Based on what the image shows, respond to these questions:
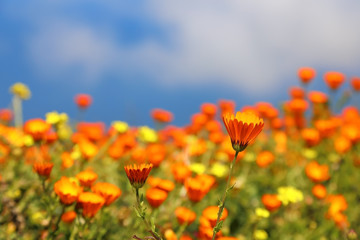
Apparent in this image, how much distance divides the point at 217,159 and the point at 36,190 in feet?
5.39

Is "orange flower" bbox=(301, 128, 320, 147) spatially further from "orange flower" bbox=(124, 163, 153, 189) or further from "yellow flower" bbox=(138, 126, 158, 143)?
"orange flower" bbox=(124, 163, 153, 189)

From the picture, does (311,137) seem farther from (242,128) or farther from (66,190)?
(242,128)

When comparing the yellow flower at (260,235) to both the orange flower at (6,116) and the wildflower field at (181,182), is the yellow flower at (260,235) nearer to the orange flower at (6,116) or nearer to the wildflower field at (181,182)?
the wildflower field at (181,182)

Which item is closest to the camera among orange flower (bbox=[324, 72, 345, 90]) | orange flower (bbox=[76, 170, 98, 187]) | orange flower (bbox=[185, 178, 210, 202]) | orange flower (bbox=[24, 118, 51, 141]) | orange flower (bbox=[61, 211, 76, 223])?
orange flower (bbox=[76, 170, 98, 187])

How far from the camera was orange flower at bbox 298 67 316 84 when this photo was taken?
448 cm

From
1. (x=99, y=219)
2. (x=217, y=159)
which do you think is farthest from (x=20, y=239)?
(x=217, y=159)

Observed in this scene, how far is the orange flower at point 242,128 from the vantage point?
43.0 inches

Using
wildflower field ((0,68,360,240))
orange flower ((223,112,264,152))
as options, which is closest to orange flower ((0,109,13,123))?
wildflower field ((0,68,360,240))

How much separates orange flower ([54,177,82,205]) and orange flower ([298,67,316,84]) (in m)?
3.44

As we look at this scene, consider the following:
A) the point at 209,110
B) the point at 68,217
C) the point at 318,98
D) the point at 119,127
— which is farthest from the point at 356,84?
the point at 68,217

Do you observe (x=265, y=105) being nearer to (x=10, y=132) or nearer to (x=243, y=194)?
(x=243, y=194)

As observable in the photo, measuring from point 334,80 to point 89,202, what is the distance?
11.1ft

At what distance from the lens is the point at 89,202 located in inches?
56.2

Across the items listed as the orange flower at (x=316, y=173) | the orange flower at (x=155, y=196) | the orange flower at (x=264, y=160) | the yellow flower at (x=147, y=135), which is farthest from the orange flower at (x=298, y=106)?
the orange flower at (x=155, y=196)
